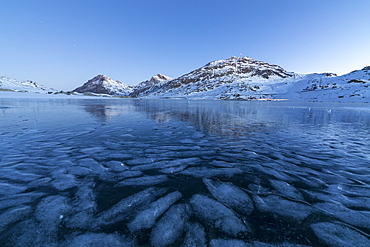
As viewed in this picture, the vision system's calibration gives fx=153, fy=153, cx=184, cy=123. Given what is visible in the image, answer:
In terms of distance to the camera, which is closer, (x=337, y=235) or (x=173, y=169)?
(x=337, y=235)

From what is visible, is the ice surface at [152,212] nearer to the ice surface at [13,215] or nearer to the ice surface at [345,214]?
the ice surface at [13,215]

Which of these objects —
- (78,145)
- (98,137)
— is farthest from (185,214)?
(98,137)

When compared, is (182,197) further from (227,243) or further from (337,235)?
(337,235)

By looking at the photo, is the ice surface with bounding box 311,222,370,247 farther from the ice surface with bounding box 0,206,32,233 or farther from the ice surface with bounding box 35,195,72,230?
the ice surface with bounding box 0,206,32,233

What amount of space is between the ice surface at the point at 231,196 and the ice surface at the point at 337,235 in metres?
1.08

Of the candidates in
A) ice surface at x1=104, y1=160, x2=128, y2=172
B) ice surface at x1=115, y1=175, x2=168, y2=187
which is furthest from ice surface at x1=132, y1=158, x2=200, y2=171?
ice surface at x1=115, y1=175, x2=168, y2=187

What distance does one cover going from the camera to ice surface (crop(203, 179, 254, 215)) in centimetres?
318

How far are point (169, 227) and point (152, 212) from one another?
1.66 feet

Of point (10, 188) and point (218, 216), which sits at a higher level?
point (10, 188)

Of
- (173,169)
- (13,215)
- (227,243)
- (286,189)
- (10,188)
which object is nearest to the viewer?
(227,243)

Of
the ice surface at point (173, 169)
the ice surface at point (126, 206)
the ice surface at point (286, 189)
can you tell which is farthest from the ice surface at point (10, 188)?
the ice surface at point (286, 189)

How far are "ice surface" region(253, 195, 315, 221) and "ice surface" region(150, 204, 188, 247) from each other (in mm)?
1625

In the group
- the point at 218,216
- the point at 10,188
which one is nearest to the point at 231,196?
the point at 218,216

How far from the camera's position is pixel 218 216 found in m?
2.93
